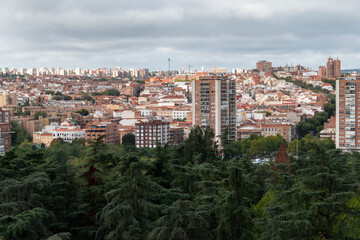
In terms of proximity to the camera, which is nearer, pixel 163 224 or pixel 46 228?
pixel 163 224

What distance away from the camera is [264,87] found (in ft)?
253

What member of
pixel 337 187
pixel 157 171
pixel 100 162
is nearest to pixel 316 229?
pixel 337 187

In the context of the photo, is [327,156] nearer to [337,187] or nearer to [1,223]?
[337,187]

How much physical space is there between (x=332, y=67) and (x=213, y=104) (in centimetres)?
6115

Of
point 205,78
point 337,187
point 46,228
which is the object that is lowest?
point 46,228

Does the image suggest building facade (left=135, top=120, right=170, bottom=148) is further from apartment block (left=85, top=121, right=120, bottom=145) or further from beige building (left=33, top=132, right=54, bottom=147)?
beige building (left=33, top=132, right=54, bottom=147)

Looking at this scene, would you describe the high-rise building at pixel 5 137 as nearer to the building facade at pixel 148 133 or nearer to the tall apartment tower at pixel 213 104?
the building facade at pixel 148 133

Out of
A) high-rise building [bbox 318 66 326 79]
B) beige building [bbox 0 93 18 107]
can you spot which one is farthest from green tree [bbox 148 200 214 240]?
high-rise building [bbox 318 66 326 79]

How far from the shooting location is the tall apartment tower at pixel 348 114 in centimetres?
2964

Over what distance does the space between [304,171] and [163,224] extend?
196cm

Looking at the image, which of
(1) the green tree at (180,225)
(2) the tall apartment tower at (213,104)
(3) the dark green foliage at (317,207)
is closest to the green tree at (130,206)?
(1) the green tree at (180,225)

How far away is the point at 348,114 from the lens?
29797 mm

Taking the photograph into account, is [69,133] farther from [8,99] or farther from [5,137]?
[8,99]

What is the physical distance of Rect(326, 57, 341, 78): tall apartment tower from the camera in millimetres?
88000
